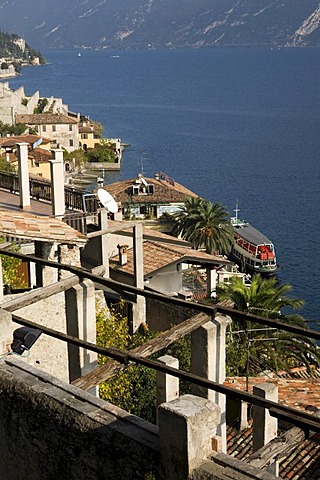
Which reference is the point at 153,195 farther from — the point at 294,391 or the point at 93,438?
the point at 93,438

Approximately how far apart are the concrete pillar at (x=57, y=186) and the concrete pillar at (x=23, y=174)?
662 mm

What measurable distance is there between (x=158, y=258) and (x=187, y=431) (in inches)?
706

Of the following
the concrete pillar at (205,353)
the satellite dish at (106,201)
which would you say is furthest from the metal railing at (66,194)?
the concrete pillar at (205,353)

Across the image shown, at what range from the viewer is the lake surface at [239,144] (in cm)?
5519

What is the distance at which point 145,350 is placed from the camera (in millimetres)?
6785

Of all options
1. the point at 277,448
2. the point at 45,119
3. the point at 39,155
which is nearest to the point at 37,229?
the point at 277,448

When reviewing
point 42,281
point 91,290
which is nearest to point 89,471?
point 91,290

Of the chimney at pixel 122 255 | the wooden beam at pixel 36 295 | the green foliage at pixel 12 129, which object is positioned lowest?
the green foliage at pixel 12 129

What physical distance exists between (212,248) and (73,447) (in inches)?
1614

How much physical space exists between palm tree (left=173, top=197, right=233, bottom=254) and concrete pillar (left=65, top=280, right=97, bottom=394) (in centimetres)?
3561

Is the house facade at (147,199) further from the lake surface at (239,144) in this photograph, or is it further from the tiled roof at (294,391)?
the tiled roof at (294,391)

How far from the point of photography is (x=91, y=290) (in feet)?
27.2

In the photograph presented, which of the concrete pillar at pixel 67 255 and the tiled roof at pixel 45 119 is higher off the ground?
the concrete pillar at pixel 67 255

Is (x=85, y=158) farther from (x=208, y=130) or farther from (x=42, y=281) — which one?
(x=42, y=281)
